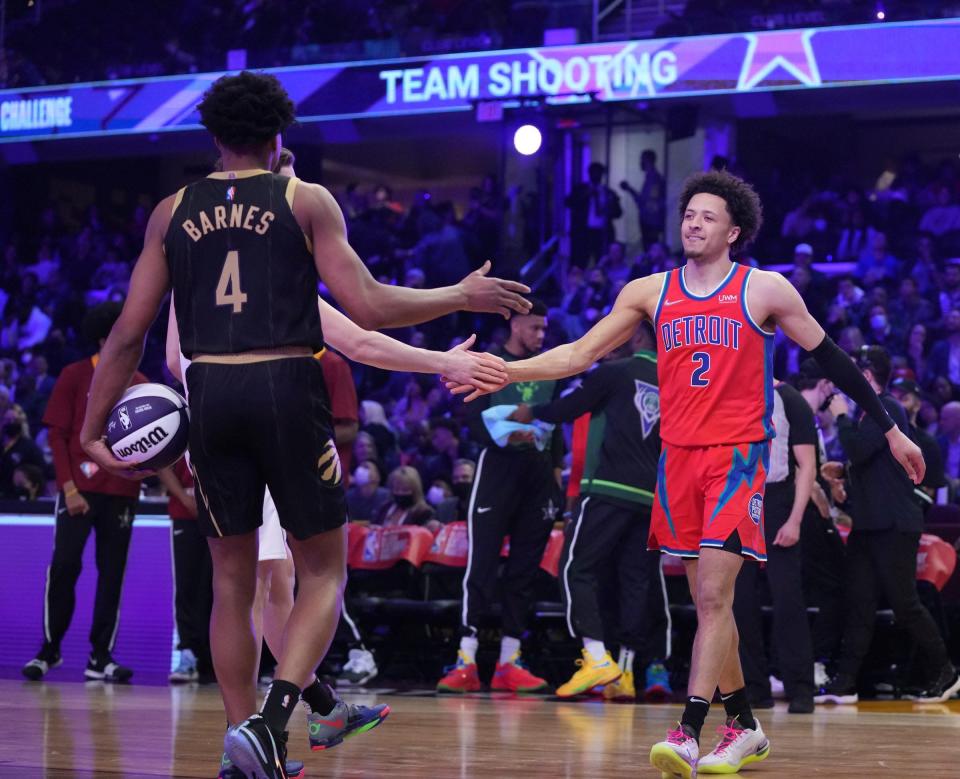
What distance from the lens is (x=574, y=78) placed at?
58.4 feet

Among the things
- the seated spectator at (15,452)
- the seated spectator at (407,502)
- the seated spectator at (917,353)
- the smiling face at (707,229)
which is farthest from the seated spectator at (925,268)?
the smiling face at (707,229)

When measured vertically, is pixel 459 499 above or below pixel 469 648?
above

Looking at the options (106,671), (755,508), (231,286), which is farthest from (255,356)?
(106,671)

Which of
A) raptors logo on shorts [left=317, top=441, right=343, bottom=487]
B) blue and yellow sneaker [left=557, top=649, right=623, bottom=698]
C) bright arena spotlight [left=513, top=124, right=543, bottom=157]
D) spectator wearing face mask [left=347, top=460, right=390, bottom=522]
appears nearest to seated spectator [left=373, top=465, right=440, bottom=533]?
spectator wearing face mask [left=347, top=460, right=390, bottom=522]

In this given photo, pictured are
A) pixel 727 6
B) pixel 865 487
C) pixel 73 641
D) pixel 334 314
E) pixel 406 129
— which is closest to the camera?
→ pixel 334 314

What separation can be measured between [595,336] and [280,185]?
1557mm

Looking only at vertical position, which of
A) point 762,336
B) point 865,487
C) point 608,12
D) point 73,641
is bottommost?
point 73,641

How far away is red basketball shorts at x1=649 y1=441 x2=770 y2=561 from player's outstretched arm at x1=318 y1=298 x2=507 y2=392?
0.79m

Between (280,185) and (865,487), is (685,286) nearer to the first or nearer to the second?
(280,185)

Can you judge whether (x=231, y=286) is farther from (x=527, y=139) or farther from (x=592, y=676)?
(x=527, y=139)

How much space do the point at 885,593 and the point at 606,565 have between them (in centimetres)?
167

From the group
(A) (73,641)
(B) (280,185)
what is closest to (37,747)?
(B) (280,185)

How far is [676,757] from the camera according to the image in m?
4.36

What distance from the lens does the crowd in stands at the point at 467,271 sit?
41.9 feet
